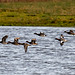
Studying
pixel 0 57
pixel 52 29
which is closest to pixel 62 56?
pixel 0 57

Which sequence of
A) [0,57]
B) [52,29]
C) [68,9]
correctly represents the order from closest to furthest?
[0,57]
[52,29]
[68,9]

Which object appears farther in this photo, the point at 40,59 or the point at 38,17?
the point at 38,17

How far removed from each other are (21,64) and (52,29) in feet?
67.2

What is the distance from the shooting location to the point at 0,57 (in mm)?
25453

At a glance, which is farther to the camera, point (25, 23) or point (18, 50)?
point (25, 23)

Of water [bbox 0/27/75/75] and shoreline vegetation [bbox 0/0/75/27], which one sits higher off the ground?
water [bbox 0/27/75/75]

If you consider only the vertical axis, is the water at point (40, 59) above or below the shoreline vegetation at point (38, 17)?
above

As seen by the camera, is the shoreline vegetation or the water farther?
the shoreline vegetation

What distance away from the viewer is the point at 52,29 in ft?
143

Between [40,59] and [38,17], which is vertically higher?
[40,59]

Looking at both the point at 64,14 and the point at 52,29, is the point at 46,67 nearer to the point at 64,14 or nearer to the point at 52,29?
the point at 52,29

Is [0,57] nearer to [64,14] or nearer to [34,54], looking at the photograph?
[34,54]

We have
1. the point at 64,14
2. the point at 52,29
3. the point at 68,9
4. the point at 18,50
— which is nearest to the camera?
the point at 18,50

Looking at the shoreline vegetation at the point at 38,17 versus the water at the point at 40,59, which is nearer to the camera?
the water at the point at 40,59
